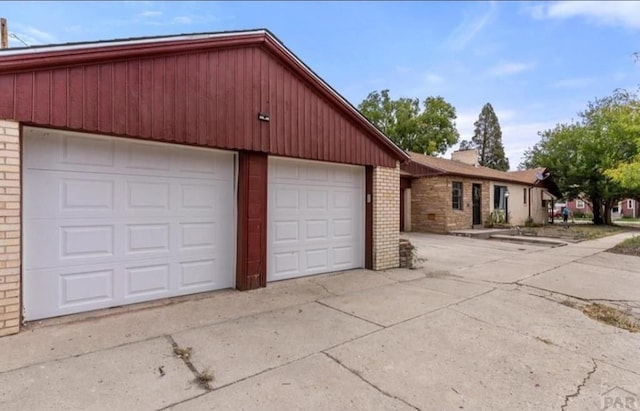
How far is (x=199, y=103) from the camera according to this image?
4.52m

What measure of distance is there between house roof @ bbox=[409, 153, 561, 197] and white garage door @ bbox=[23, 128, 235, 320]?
1183 cm

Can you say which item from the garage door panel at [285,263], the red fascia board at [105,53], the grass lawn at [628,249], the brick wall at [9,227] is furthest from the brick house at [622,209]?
the brick wall at [9,227]

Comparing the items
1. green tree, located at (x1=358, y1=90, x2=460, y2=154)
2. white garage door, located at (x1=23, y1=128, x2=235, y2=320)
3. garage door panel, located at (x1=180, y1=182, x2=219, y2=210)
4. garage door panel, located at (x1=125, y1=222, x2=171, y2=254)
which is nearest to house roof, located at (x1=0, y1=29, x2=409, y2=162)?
white garage door, located at (x1=23, y1=128, x2=235, y2=320)

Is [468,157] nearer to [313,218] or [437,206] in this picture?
[437,206]

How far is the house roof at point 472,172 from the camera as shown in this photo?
49.3 feet

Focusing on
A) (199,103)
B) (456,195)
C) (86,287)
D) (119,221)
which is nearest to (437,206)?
(456,195)

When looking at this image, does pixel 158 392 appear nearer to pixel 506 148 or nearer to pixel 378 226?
pixel 378 226

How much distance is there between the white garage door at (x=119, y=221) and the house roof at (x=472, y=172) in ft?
38.8

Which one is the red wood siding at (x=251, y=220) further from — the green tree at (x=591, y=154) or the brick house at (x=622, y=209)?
the brick house at (x=622, y=209)

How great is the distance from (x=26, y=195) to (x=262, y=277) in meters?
3.14

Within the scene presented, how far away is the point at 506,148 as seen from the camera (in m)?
46.8

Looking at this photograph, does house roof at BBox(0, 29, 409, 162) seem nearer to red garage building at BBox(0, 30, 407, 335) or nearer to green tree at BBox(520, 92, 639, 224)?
red garage building at BBox(0, 30, 407, 335)

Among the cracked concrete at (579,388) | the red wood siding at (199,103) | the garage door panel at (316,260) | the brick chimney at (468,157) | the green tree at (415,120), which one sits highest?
the green tree at (415,120)

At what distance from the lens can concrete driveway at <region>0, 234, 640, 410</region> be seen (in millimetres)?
2404
